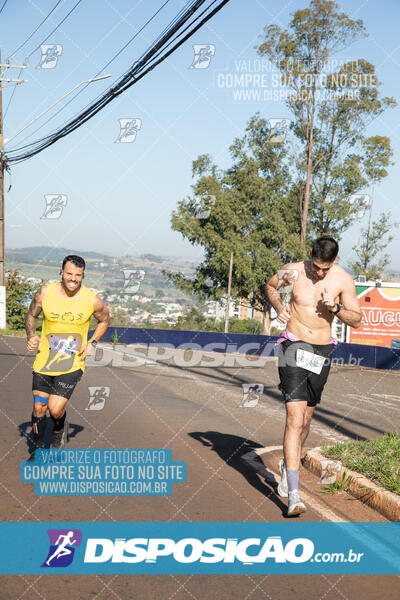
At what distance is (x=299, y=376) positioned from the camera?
523cm

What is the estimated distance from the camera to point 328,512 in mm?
5113

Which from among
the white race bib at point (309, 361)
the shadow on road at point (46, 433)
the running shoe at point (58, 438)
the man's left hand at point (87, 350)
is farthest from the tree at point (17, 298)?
the white race bib at point (309, 361)

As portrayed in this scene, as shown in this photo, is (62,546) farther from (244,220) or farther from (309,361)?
(244,220)

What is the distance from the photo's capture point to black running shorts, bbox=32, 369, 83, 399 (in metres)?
6.01

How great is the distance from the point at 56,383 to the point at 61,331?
19.7 inches

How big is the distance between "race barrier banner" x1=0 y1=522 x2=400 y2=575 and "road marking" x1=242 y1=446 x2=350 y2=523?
34 cm

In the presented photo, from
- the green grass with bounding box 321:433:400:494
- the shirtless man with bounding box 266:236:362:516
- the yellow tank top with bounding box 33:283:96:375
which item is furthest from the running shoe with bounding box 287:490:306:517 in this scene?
the yellow tank top with bounding box 33:283:96:375

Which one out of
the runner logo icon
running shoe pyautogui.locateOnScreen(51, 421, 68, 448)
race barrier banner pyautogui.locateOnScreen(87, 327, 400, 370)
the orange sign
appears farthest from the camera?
the orange sign

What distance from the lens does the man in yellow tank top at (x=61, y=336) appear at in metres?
5.93

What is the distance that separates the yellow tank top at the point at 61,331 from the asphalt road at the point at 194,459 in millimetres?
1035

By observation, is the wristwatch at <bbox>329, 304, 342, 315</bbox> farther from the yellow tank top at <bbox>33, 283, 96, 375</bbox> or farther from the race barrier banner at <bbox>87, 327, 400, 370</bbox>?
the race barrier banner at <bbox>87, 327, 400, 370</bbox>

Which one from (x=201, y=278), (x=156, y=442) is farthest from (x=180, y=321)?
(x=156, y=442)

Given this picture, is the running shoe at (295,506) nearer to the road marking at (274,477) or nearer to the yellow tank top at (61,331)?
the road marking at (274,477)

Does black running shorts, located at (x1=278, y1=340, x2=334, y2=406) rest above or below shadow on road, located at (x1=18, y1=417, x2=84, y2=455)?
above
